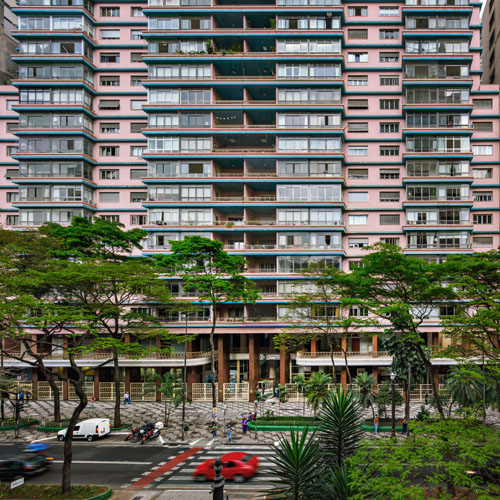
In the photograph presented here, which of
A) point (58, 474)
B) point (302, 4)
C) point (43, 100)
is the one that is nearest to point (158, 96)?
point (43, 100)

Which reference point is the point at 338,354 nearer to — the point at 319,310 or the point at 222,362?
the point at 319,310

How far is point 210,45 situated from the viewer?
56.1m

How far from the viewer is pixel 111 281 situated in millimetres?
35500

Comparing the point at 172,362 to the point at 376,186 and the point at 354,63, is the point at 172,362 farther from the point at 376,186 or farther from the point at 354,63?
the point at 354,63

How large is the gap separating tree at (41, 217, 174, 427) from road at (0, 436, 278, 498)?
6.17 m

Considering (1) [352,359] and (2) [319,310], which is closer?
(2) [319,310]

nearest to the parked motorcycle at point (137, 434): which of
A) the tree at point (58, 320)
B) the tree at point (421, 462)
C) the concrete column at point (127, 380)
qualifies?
the tree at point (58, 320)

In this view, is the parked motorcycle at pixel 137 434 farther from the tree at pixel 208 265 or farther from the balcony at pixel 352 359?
the balcony at pixel 352 359

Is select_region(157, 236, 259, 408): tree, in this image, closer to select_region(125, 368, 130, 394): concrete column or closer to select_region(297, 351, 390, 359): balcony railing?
select_region(297, 351, 390, 359): balcony railing

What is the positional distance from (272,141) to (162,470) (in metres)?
43.1

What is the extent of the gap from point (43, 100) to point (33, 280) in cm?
3942

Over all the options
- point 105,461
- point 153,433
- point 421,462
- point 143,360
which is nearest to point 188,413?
point 143,360

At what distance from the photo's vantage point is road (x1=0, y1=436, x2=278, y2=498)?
85.3ft

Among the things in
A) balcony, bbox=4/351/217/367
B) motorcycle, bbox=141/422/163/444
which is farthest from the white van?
balcony, bbox=4/351/217/367
